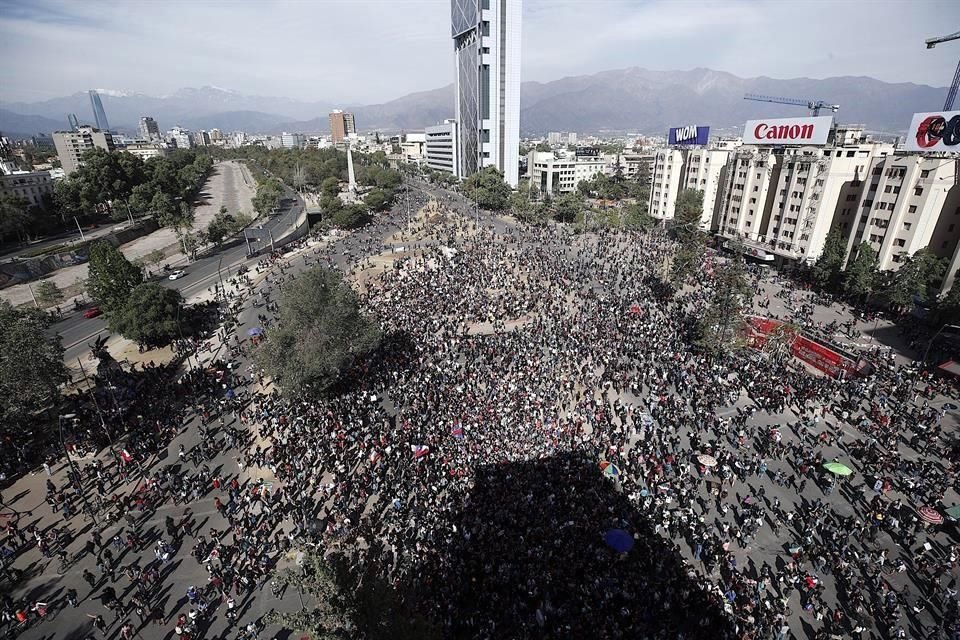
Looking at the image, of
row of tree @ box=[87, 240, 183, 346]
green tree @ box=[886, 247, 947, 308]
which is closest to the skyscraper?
green tree @ box=[886, 247, 947, 308]

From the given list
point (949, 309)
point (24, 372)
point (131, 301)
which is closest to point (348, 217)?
point (131, 301)

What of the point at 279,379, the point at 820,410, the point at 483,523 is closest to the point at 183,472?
the point at 279,379

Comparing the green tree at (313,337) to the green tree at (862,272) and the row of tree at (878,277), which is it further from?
the green tree at (862,272)

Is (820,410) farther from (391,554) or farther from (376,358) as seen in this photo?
(376,358)

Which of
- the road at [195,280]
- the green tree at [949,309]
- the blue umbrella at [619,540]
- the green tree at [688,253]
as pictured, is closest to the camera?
the blue umbrella at [619,540]

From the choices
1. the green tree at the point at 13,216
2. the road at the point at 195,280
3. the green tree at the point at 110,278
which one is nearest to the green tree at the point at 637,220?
the road at the point at 195,280

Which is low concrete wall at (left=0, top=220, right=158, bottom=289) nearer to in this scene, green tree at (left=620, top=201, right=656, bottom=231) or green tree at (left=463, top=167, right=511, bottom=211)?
green tree at (left=463, top=167, right=511, bottom=211)

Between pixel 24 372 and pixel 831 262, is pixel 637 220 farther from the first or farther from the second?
pixel 24 372
